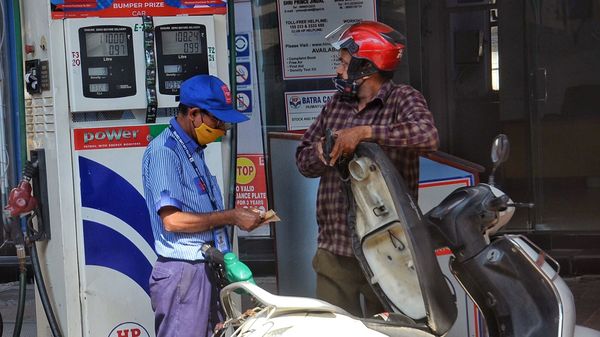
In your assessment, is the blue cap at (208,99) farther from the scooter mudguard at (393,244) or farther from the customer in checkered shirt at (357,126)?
the scooter mudguard at (393,244)

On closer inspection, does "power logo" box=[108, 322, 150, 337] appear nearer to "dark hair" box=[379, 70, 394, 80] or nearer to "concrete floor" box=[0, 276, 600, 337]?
"dark hair" box=[379, 70, 394, 80]

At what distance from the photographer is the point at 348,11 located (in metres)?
7.25

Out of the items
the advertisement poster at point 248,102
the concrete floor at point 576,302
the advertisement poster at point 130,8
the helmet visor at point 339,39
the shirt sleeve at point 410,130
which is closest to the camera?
the shirt sleeve at point 410,130

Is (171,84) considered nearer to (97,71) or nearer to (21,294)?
(97,71)

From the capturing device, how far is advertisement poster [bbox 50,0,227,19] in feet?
16.4

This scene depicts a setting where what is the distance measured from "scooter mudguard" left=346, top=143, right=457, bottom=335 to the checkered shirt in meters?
0.19

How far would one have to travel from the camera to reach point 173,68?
5156 mm

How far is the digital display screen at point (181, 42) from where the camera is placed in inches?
203

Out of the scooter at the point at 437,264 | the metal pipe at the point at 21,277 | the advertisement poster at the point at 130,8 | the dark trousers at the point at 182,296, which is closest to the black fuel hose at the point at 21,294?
the metal pipe at the point at 21,277

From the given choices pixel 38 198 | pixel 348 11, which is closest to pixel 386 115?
pixel 38 198

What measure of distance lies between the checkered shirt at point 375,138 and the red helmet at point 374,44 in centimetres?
11

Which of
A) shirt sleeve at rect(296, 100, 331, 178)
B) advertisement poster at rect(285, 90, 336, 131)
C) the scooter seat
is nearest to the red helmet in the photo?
shirt sleeve at rect(296, 100, 331, 178)

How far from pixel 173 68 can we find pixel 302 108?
2.39m

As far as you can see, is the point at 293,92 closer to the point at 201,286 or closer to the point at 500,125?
the point at 500,125
